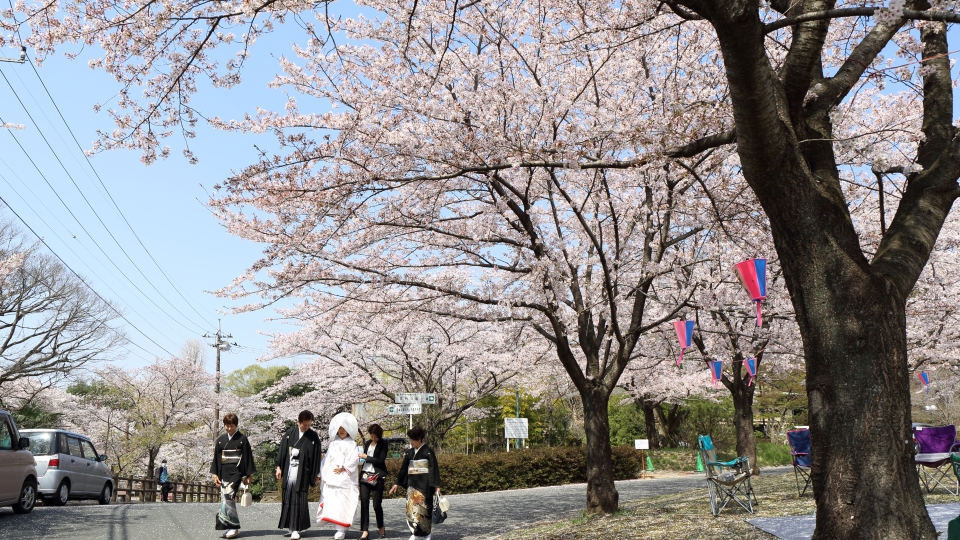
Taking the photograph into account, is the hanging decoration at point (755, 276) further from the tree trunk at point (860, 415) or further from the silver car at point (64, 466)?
the silver car at point (64, 466)

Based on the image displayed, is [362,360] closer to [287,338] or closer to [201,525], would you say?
[287,338]

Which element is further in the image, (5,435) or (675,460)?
(675,460)

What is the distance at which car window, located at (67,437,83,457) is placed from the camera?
12920 mm

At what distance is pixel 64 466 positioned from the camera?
1246 cm

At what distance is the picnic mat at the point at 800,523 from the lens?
5.76 meters

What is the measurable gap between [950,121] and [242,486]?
26.9ft

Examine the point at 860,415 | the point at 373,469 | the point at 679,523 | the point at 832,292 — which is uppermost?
the point at 832,292

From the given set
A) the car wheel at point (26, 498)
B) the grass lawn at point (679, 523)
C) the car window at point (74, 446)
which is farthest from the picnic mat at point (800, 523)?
the car window at point (74, 446)

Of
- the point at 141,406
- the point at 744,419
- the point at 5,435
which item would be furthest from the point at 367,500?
the point at 141,406

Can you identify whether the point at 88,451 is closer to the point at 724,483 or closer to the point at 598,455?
the point at 598,455

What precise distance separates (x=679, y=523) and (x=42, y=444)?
1132cm

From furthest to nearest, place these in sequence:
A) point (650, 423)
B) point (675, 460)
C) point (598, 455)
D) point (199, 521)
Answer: point (650, 423)
point (675, 460)
point (598, 455)
point (199, 521)

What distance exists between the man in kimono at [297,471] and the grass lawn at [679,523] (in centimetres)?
274

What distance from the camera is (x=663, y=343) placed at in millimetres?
17000
